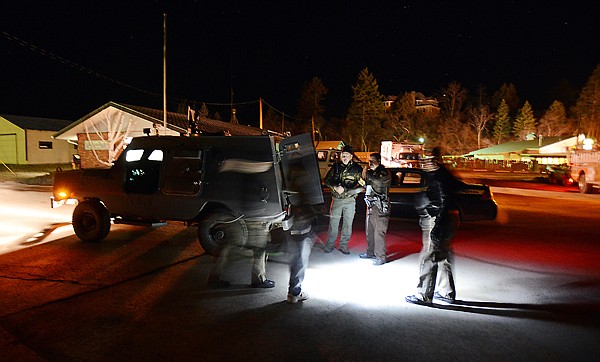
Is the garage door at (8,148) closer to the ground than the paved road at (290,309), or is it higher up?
higher up

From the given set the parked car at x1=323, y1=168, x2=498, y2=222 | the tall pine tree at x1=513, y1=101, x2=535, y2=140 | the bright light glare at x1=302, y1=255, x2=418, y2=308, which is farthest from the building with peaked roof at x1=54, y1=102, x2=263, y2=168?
the tall pine tree at x1=513, y1=101, x2=535, y2=140

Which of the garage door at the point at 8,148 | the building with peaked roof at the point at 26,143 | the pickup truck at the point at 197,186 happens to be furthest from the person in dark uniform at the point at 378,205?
the garage door at the point at 8,148

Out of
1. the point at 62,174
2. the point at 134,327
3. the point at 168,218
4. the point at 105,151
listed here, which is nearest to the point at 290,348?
the point at 134,327

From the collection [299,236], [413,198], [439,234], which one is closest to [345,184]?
[299,236]

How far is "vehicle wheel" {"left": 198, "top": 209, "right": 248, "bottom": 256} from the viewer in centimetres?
752

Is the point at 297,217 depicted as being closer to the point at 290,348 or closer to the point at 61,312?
the point at 290,348

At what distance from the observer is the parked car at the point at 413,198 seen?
10.5m

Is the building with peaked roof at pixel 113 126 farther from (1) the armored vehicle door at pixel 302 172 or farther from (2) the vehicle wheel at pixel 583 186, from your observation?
(1) the armored vehicle door at pixel 302 172

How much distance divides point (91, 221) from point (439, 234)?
6.76m

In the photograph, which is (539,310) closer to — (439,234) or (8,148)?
(439,234)

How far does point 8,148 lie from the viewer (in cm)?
4284

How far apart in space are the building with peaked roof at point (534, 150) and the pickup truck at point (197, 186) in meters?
55.8

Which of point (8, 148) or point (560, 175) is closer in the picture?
point (560, 175)

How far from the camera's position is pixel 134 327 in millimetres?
4625
